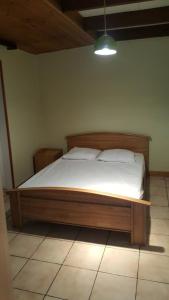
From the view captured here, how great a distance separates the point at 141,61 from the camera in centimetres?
410

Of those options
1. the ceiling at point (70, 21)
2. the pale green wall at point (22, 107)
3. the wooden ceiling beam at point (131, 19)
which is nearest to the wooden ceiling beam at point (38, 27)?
the ceiling at point (70, 21)

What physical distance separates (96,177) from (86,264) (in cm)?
110

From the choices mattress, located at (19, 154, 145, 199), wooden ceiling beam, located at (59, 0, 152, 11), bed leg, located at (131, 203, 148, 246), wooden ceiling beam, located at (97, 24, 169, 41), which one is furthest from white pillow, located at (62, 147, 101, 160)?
wooden ceiling beam, located at (59, 0, 152, 11)

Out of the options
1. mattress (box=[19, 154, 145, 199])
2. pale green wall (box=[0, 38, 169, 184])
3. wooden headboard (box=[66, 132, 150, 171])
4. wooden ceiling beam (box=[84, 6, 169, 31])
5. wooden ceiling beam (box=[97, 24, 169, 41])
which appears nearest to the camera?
mattress (box=[19, 154, 145, 199])

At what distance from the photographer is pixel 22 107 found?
420 cm

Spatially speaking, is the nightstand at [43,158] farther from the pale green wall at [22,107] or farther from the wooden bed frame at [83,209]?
the wooden bed frame at [83,209]

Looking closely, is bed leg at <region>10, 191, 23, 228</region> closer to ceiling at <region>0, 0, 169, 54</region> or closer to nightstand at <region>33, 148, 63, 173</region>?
nightstand at <region>33, 148, 63, 173</region>

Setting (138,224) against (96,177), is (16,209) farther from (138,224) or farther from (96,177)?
(138,224)

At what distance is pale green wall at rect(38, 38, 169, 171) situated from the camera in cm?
410

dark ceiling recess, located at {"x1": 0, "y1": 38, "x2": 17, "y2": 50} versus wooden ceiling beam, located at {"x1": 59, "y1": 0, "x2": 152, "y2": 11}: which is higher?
wooden ceiling beam, located at {"x1": 59, "y1": 0, "x2": 152, "y2": 11}

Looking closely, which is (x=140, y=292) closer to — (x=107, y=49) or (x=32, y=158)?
(x=107, y=49)

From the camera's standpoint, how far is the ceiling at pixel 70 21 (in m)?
2.44

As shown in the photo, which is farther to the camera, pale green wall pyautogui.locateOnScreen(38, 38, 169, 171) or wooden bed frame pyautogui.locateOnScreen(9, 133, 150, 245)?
pale green wall pyautogui.locateOnScreen(38, 38, 169, 171)

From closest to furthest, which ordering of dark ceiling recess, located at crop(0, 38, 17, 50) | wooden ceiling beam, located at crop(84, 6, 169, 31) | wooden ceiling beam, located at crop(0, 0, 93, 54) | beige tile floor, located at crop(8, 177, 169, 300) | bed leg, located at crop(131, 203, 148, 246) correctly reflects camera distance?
beige tile floor, located at crop(8, 177, 169, 300) → wooden ceiling beam, located at crop(0, 0, 93, 54) → bed leg, located at crop(131, 203, 148, 246) → wooden ceiling beam, located at crop(84, 6, 169, 31) → dark ceiling recess, located at crop(0, 38, 17, 50)
